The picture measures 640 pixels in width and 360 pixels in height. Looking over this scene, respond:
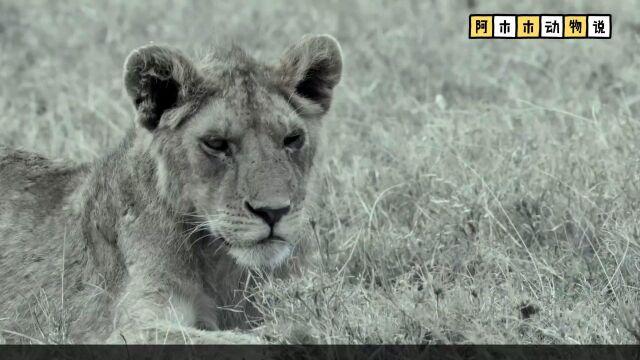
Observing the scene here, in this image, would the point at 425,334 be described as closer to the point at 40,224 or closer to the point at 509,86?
the point at 40,224

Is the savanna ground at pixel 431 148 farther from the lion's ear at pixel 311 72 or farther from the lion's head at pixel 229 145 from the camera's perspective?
the lion's ear at pixel 311 72

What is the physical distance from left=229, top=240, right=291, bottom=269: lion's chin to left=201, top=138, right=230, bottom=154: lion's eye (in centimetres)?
38

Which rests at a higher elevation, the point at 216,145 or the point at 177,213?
the point at 216,145

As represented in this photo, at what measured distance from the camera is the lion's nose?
14.4ft

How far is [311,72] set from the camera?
201 inches

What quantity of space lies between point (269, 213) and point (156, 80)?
0.75m

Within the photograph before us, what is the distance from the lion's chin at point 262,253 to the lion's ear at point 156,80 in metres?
0.64

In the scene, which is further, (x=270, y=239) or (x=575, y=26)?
(x=575, y=26)

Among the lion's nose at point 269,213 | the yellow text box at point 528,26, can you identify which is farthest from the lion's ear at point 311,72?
the yellow text box at point 528,26

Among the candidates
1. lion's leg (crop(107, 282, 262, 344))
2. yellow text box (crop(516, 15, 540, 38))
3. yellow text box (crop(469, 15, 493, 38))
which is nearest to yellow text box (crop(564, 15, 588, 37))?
yellow text box (crop(516, 15, 540, 38))

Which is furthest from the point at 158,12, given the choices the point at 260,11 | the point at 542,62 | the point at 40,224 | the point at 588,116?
the point at 40,224

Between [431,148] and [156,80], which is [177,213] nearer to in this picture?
[156,80]

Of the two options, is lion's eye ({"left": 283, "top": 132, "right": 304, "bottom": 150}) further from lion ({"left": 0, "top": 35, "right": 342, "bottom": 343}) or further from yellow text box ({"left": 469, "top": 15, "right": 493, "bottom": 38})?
yellow text box ({"left": 469, "top": 15, "right": 493, "bottom": 38})

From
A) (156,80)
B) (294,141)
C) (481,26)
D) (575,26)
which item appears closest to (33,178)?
(156,80)
